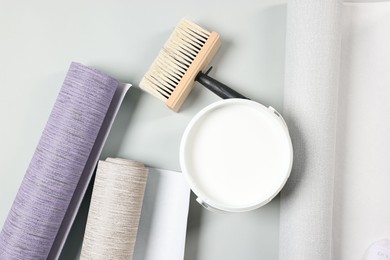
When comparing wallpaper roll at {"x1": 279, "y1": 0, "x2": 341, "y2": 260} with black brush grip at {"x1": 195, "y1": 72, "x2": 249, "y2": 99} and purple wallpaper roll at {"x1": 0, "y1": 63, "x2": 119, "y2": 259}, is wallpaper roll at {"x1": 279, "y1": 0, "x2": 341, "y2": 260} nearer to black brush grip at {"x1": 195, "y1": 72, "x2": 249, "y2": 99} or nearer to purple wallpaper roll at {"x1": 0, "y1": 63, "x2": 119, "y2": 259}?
black brush grip at {"x1": 195, "y1": 72, "x2": 249, "y2": 99}

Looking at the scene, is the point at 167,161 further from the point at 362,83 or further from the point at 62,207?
the point at 362,83

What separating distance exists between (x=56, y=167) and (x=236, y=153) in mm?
233

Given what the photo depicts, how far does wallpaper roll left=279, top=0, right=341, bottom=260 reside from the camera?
536 millimetres

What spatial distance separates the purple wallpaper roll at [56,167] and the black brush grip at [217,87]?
5.1 inches

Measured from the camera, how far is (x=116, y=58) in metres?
0.63

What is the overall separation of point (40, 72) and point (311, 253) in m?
0.46

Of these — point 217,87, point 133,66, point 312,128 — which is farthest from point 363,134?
point 133,66

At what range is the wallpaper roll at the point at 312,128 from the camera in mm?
536

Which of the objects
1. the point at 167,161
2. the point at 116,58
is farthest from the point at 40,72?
the point at 167,161

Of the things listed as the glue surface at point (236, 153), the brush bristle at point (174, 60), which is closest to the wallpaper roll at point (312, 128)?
the glue surface at point (236, 153)

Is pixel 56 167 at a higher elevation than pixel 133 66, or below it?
below

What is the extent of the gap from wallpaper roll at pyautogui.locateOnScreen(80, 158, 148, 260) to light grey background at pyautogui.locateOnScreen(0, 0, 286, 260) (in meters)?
0.07

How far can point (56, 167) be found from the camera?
54 cm

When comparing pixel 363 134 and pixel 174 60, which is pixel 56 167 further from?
pixel 363 134
